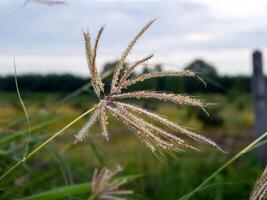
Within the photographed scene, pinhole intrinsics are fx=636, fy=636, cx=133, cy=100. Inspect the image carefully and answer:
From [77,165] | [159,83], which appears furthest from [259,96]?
[77,165]

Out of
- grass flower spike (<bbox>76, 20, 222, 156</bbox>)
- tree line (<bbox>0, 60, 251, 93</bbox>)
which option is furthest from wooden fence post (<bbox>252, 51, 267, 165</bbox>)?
grass flower spike (<bbox>76, 20, 222, 156</bbox>)

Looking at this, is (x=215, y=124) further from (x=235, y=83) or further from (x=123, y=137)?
(x=123, y=137)

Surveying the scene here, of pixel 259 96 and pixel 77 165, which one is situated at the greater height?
pixel 77 165

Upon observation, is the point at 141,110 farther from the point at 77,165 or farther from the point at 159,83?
the point at 159,83

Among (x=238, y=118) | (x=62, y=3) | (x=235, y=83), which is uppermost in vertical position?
(x=62, y=3)

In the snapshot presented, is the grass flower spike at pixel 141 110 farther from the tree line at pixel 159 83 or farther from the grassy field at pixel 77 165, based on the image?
the grassy field at pixel 77 165

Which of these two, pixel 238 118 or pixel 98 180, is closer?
pixel 98 180

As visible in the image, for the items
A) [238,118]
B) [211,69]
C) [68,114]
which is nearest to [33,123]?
[68,114]

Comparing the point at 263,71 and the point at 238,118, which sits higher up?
the point at 263,71
